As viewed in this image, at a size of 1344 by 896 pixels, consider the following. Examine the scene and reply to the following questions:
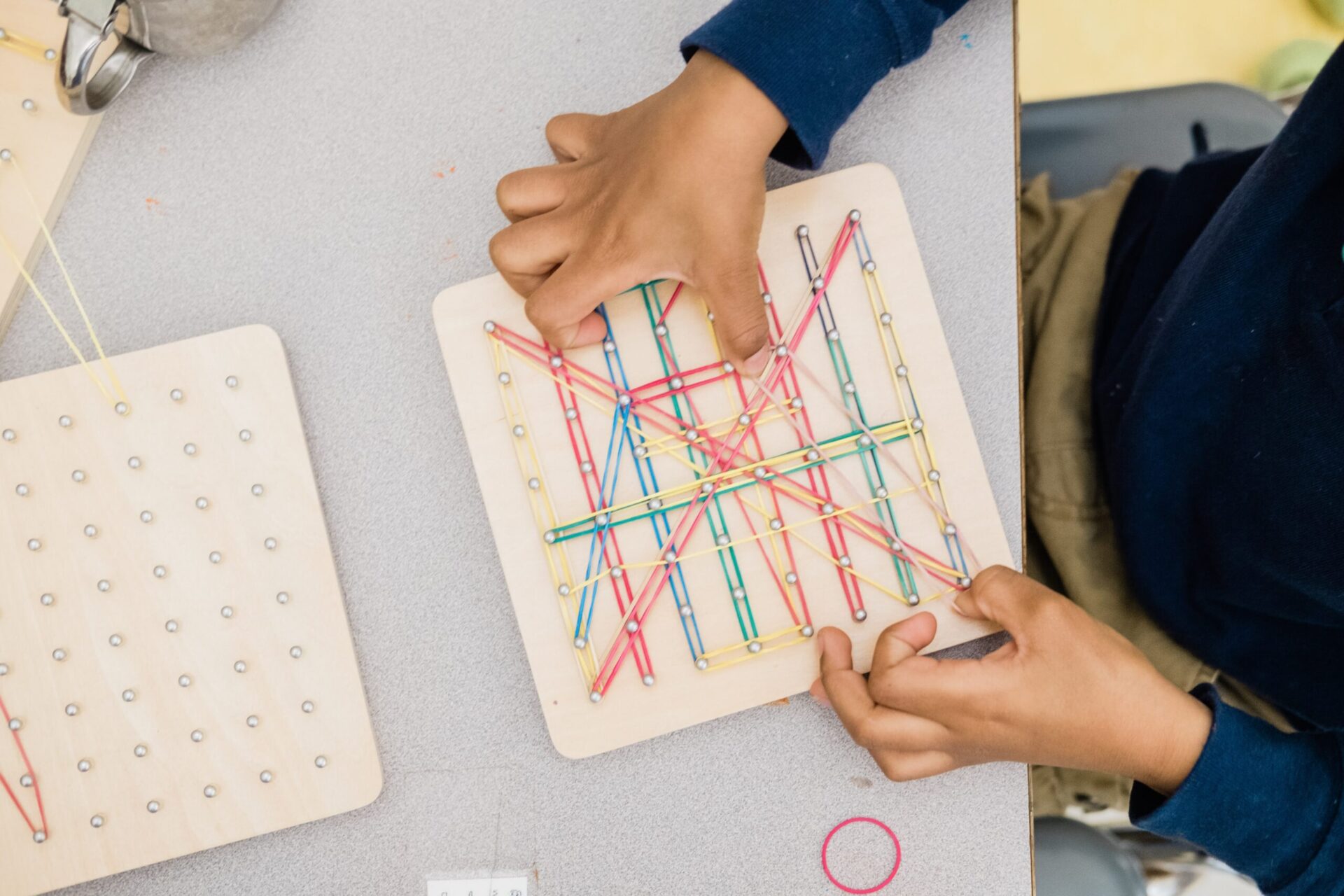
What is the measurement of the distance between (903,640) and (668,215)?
0.33 meters

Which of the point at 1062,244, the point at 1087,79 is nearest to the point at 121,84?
the point at 1062,244

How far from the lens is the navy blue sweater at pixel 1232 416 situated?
624mm

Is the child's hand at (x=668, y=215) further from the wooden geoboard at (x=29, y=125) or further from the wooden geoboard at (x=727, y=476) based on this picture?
the wooden geoboard at (x=29, y=125)

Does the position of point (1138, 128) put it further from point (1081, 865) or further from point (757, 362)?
point (1081, 865)

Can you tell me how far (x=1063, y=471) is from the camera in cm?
81

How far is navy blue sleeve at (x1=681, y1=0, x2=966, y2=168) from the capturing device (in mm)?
610

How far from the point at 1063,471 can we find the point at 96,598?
769 mm

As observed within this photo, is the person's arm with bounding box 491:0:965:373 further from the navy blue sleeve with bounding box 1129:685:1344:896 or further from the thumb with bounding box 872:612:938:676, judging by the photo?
the navy blue sleeve with bounding box 1129:685:1344:896

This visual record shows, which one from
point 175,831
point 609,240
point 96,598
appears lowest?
point 175,831

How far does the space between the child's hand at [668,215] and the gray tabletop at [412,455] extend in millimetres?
72

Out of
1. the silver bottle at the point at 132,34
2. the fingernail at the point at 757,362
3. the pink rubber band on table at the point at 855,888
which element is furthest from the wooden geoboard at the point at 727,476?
the silver bottle at the point at 132,34

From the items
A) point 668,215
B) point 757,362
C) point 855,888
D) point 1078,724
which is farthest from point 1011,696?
point 668,215

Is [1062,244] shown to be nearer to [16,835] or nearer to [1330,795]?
[1330,795]

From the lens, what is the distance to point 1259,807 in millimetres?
660
